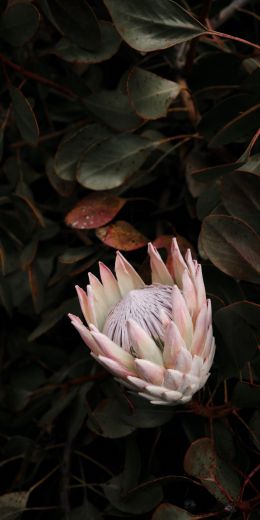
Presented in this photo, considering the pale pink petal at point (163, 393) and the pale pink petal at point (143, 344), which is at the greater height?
the pale pink petal at point (143, 344)

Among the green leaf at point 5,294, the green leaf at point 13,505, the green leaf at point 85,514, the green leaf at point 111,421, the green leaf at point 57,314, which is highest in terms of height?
the green leaf at point 5,294

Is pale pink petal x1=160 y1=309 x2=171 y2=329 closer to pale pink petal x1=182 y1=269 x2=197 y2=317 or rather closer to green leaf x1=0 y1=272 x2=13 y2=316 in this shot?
pale pink petal x1=182 y1=269 x2=197 y2=317

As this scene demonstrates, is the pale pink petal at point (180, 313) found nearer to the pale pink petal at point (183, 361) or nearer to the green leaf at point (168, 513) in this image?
the pale pink petal at point (183, 361)

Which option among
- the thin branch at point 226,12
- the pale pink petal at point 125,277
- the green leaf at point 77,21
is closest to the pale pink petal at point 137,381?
the pale pink petal at point 125,277

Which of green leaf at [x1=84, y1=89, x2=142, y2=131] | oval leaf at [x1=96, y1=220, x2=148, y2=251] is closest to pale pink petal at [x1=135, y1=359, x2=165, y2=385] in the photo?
oval leaf at [x1=96, y1=220, x2=148, y2=251]

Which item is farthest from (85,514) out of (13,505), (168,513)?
(168,513)
